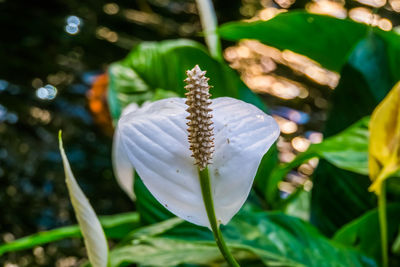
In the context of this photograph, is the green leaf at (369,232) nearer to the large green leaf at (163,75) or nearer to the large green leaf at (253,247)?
the large green leaf at (253,247)

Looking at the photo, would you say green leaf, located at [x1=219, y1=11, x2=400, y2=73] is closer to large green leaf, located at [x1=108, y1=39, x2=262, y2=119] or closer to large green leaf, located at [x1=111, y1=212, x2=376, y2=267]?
large green leaf, located at [x1=108, y1=39, x2=262, y2=119]

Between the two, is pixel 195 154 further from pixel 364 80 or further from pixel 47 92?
pixel 47 92

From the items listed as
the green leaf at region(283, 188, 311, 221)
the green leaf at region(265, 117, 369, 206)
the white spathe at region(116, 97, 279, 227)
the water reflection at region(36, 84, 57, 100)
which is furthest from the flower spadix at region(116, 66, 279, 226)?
the water reflection at region(36, 84, 57, 100)

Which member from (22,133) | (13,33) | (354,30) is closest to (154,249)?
(354,30)

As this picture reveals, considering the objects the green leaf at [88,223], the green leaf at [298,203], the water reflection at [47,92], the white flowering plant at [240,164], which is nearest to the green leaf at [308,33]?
the white flowering plant at [240,164]

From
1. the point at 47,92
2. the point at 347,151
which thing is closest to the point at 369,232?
the point at 347,151

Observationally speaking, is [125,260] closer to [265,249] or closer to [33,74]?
[265,249]
